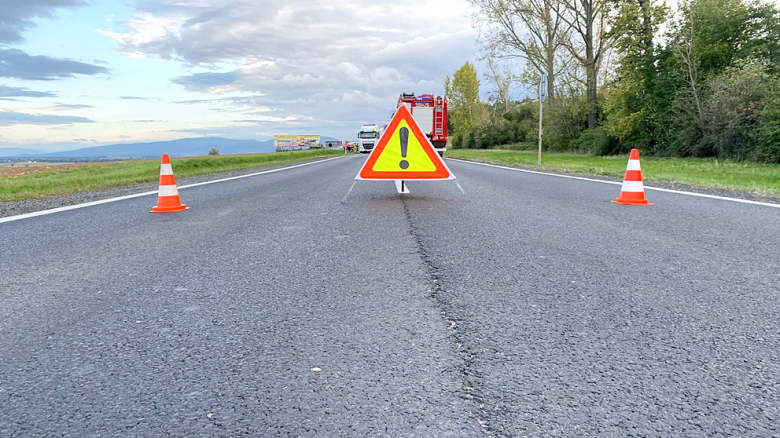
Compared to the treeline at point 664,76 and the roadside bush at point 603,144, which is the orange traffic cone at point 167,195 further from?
the roadside bush at point 603,144

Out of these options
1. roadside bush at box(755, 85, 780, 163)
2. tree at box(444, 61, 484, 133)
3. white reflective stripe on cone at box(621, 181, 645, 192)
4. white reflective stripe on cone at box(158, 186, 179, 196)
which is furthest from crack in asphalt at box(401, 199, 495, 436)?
tree at box(444, 61, 484, 133)

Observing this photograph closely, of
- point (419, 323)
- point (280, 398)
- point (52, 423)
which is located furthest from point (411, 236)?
point (52, 423)

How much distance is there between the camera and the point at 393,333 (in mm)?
2412

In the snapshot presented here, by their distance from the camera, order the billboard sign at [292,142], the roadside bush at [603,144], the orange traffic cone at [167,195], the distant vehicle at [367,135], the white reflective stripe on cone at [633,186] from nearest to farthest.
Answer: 1. the orange traffic cone at [167,195]
2. the white reflective stripe on cone at [633,186]
3. the roadside bush at [603,144]
4. the distant vehicle at [367,135]
5. the billboard sign at [292,142]

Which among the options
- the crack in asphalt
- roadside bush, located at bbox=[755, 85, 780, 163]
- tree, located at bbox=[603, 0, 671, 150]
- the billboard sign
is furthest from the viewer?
the billboard sign

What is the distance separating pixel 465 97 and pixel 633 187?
63123 mm

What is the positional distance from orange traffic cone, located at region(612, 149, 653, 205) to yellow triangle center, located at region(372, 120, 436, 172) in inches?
109

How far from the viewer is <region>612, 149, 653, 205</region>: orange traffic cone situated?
24.2 ft

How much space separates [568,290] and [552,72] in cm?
3436

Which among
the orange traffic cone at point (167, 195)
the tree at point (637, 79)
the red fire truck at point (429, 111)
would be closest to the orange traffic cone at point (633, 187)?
the orange traffic cone at point (167, 195)

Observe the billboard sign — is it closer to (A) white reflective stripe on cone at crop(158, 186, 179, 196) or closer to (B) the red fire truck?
(B) the red fire truck

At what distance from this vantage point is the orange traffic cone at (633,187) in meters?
7.38

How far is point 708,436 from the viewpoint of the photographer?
5.19 feet

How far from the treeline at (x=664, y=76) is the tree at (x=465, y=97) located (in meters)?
27.4
